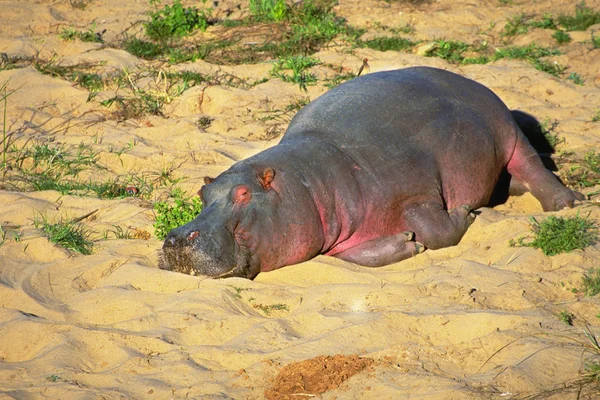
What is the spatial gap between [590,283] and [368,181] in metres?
1.72

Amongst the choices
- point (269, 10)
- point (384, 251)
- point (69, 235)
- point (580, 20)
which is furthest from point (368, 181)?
point (580, 20)

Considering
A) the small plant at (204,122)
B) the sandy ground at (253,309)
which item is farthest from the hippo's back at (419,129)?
the small plant at (204,122)

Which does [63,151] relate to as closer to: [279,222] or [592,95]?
[279,222]

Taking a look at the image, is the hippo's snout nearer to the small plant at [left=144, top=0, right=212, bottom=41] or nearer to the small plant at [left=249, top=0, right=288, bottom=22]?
the small plant at [left=144, top=0, right=212, bottom=41]

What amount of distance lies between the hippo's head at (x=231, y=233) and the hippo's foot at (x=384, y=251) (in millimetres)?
568

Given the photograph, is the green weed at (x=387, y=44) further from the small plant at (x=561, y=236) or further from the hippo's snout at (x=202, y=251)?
the hippo's snout at (x=202, y=251)

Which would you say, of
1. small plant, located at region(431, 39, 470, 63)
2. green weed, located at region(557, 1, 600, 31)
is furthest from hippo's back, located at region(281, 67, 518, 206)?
green weed, located at region(557, 1, 600, 31)

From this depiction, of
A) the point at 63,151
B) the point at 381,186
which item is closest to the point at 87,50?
the point at 63,151

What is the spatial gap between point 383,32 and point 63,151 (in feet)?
14.1

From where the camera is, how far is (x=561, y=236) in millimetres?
5438

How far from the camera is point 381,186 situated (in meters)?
6.02

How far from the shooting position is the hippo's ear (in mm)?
5598

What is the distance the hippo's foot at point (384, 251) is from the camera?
5.74 m

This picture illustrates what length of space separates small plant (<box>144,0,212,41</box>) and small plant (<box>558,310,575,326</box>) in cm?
689
